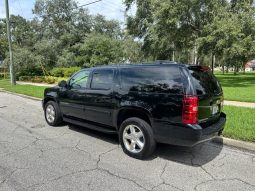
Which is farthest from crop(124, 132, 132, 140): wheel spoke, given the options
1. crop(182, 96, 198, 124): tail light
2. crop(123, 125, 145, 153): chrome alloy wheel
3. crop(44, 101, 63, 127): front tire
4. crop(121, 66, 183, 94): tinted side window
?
crop(44, 101, 63, 127): front tire

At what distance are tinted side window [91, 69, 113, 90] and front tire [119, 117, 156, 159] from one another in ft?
3.15

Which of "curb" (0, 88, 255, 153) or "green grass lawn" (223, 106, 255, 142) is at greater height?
"green grass lawn" (223, 106, 255, 142)

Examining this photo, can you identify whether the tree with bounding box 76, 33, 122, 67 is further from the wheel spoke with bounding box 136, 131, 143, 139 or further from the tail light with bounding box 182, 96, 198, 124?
the tail light with bounding box 182, 96, 198, 124

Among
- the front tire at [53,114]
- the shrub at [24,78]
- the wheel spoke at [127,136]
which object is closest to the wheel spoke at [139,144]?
the wheel spoke at [127,136]

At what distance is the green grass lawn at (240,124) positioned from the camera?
224 inches

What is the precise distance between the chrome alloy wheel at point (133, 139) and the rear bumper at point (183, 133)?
1.18 ft

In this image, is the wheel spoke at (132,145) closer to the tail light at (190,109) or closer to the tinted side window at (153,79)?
the tinted side window at (153,79)

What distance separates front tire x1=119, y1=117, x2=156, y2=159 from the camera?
A: 4.64 metres

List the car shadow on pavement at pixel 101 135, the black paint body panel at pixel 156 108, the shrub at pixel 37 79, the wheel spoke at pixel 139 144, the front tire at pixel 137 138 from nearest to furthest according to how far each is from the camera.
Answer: the black paint body panel at pixel 156 108, the front tire at pixel 137 138, the wheel spoke at pixel 139 144, the car shadow on pavement at pixel 101 135, the shrub at pixel 37 79

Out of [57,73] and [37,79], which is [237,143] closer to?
[37,79]

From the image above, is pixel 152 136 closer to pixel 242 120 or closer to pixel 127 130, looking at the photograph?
pixel 127 130

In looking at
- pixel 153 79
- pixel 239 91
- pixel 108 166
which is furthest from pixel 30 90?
pixel 153 79

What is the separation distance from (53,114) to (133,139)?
3.17 m

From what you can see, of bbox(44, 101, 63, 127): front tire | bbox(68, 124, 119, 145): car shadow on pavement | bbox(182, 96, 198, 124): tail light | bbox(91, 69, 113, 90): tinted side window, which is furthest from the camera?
bbox(44, 101, 63, 127): front tire
